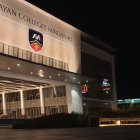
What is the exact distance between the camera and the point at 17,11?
44312 mm

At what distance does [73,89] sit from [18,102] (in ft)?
32.8

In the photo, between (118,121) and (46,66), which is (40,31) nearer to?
(46,66)

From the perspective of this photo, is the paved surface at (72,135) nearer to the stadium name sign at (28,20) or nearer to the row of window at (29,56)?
the row of window at (29,56)

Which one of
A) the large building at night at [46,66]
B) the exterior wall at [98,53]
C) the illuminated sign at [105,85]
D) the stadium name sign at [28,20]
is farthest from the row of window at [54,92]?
the illuminated sign at [105,85]

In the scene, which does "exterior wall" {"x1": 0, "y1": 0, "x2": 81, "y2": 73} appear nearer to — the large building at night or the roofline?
the large building at night

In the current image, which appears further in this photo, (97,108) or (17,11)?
(97,108)

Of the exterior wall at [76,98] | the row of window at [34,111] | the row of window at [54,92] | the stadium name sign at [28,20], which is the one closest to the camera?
the stadium name sign at [28,20]

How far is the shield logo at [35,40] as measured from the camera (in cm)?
4635

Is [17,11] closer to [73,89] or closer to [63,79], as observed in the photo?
[63,79]

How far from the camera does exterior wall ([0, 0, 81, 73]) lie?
42.4 m

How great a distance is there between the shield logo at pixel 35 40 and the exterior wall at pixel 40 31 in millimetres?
486

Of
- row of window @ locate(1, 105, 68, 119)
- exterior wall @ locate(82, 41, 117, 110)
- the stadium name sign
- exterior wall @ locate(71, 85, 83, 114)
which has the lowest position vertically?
row of window @ locate(1, 105, 68, 119)

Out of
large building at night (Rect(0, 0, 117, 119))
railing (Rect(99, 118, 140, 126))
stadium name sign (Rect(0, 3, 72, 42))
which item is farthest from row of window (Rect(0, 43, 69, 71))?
railing (Rect(99, 118, 140, 126))

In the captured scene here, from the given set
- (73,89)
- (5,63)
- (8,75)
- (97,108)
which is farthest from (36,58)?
(97,108)
